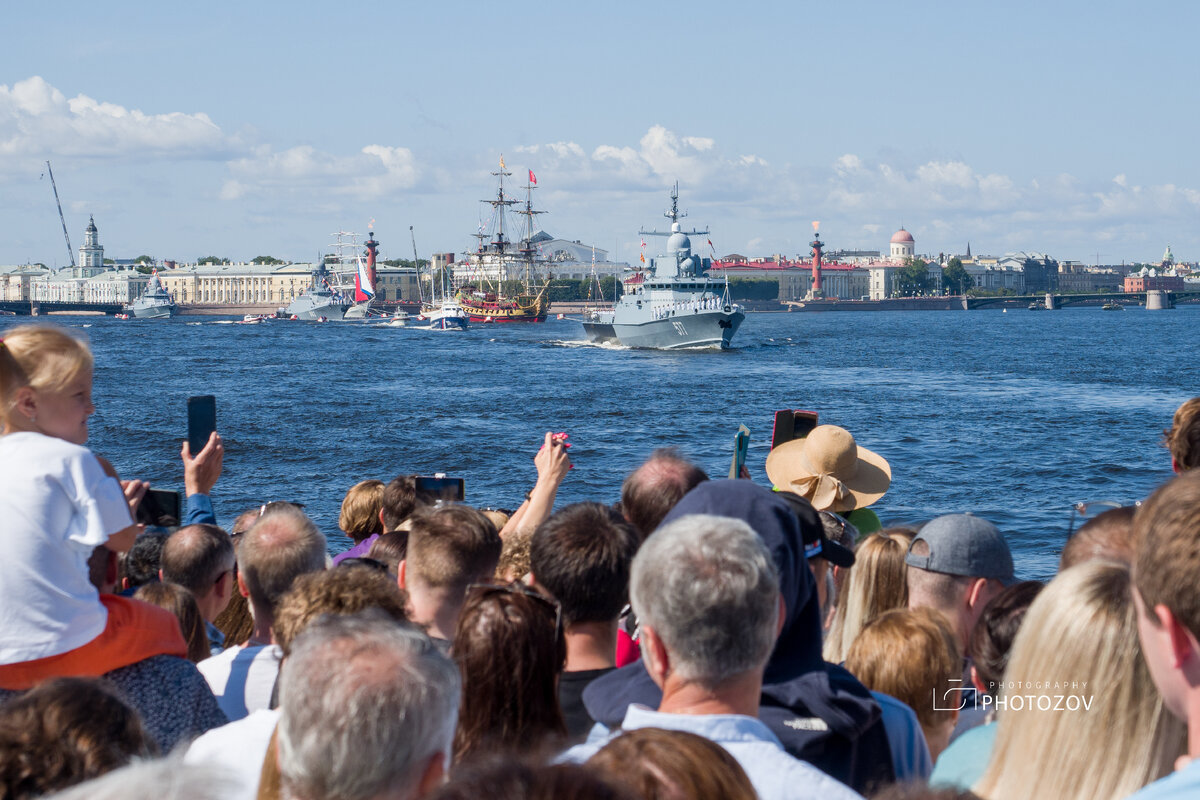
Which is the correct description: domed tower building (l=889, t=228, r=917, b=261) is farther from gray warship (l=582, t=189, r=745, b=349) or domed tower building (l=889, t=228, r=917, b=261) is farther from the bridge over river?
gray warship (l=582, t=189, r=745, b=349)

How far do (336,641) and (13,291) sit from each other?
214 metres

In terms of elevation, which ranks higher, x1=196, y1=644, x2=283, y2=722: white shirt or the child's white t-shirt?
the child's white t-shirt

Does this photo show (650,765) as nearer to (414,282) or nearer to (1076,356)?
(1076,356)

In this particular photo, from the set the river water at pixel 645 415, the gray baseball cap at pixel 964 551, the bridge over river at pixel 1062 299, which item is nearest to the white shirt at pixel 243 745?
the gray baseball cap at pixel 964 551

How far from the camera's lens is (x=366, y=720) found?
1641 millimetres

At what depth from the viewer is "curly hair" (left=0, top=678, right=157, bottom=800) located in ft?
5.29

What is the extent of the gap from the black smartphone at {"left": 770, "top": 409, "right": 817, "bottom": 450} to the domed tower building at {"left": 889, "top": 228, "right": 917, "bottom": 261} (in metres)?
192

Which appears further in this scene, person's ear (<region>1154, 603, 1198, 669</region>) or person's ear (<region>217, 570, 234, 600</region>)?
person's ear (<region>217, 570, 234, 600</region>)

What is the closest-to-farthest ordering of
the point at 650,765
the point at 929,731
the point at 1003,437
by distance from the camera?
the point at 650,765 → the point at 929,731 → the point at 1003,437

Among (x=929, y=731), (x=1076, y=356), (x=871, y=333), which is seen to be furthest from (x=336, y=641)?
(x=871, y=333)

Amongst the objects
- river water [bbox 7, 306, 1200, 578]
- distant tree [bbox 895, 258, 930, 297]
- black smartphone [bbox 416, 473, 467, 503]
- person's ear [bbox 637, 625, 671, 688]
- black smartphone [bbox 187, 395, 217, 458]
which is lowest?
river water [bbox 7, 306, 1200, 578]

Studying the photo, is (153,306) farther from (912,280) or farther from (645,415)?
(645,415)

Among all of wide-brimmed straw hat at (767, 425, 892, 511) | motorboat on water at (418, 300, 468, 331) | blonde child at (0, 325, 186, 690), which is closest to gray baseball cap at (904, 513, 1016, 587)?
wide-brimmed straw hat at (767, 425, 892, 511)

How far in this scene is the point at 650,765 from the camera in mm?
1469
